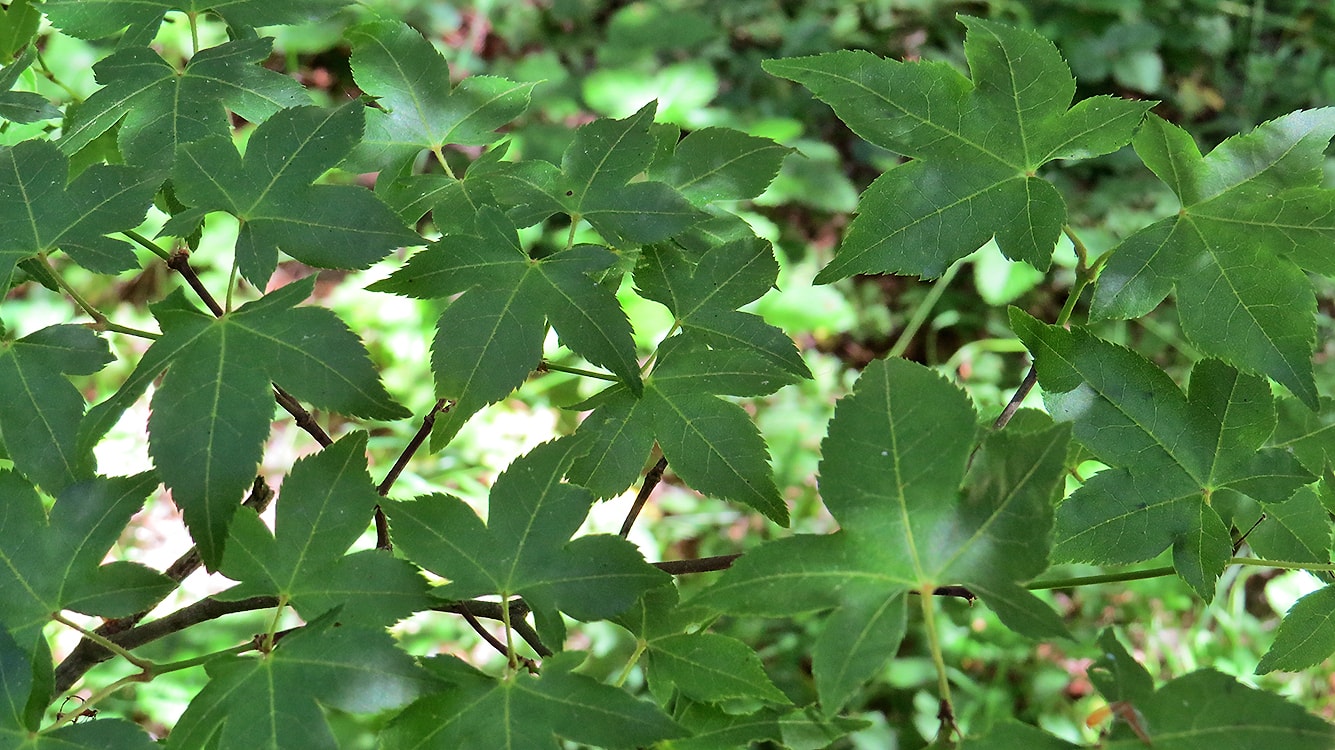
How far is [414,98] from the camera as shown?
1.22 metres

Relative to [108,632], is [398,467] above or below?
above

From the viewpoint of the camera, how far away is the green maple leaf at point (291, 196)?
3.10 feet

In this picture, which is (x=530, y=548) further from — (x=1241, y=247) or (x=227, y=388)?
(x=1241, y=247)

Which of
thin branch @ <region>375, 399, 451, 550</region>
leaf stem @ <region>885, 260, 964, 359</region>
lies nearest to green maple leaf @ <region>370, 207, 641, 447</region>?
thin branch @ <region>375, 399, 451, 550</region>

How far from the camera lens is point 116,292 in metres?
3.54

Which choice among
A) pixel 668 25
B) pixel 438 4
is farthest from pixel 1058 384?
pixel 438 4

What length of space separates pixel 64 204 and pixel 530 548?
1.90 feet

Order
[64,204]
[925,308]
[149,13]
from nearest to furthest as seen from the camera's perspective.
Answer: [64,204], [149,13], [925,308]

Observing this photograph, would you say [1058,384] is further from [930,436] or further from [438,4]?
[438,4]

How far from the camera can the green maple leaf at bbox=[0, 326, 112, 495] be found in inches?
35.9

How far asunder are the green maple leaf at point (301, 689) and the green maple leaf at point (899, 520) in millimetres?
274

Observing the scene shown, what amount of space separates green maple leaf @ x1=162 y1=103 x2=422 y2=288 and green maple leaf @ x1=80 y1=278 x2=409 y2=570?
0.06m

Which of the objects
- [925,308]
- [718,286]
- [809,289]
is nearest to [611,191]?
[718,286]

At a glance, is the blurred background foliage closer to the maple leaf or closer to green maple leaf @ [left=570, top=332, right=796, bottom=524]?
green maple leaf @ [left=570, top=332, right=796, bottom=524]
